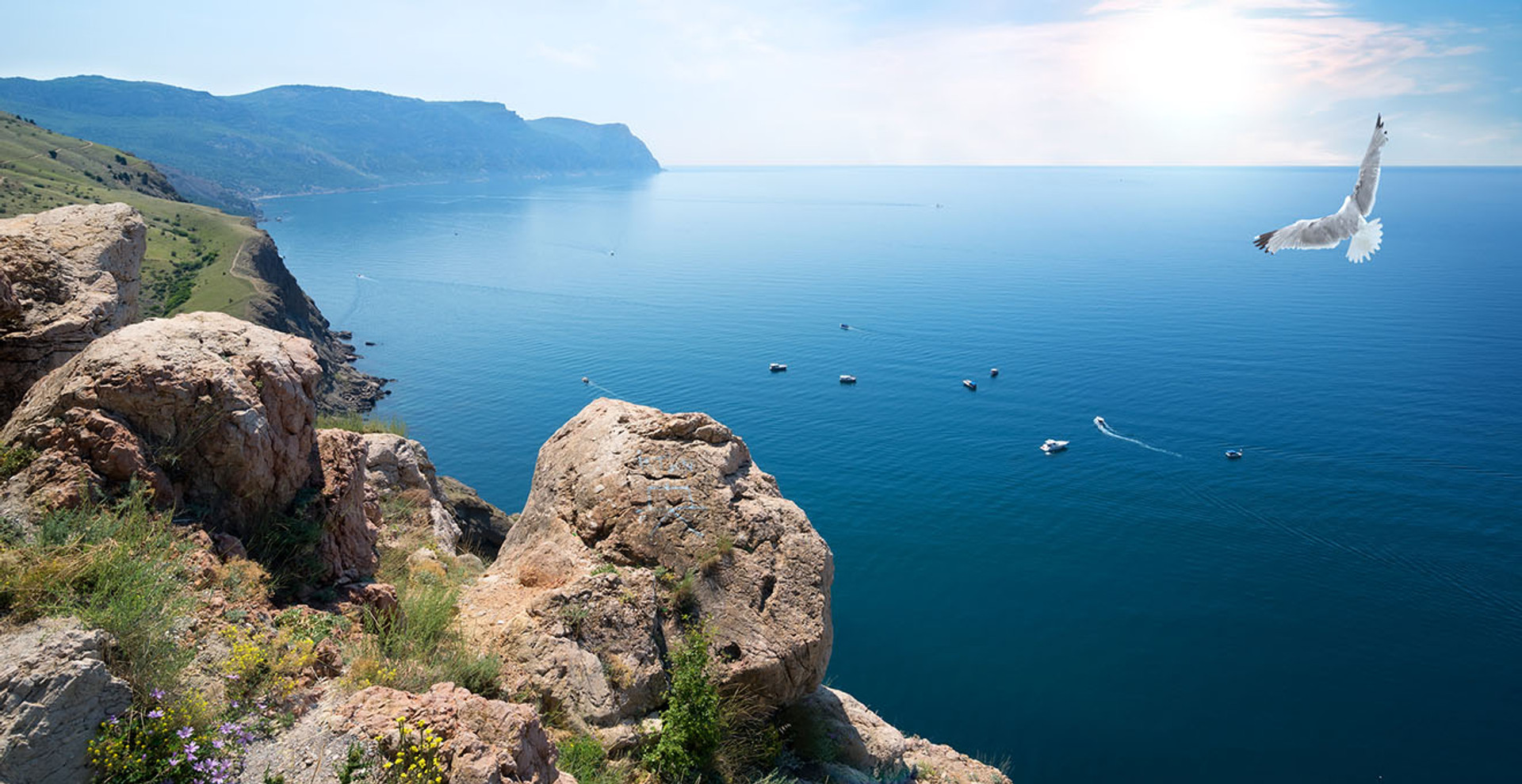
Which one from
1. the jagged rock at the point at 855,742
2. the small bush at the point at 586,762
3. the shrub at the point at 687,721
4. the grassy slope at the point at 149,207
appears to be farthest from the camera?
the grassy slope at the point at 149,207

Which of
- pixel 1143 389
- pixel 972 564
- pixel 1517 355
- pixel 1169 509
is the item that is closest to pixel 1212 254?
pixel 1517 355

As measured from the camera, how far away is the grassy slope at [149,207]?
7869 cm

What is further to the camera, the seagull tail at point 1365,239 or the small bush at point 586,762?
the seagull tail at point 1365,239

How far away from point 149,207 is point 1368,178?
454 feet

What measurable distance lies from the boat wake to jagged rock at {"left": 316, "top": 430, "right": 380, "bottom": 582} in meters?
66.8

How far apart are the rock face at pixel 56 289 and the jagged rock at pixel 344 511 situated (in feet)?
12.3

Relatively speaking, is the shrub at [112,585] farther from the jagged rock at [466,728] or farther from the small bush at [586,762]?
the small bush at [586,762]

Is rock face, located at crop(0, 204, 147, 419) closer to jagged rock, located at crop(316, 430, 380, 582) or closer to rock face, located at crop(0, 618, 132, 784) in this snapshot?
jagged rock, located at crop(316, 430, 380, 582)

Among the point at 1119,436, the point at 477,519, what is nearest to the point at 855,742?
the point at 477,519

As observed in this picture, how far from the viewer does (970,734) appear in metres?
36.1

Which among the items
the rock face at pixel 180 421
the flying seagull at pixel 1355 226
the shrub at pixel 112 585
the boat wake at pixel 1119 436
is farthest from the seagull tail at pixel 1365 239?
the boat wake at pixel 1119 436

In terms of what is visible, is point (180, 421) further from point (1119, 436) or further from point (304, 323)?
point (304, 323)

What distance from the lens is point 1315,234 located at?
18625 mm

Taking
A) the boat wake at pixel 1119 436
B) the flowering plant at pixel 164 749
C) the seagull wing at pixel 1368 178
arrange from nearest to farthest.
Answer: the flowering plant at pixel 164 749, the seagull wing at pixel 1368 178, the boat wake at pixel 1119 436
